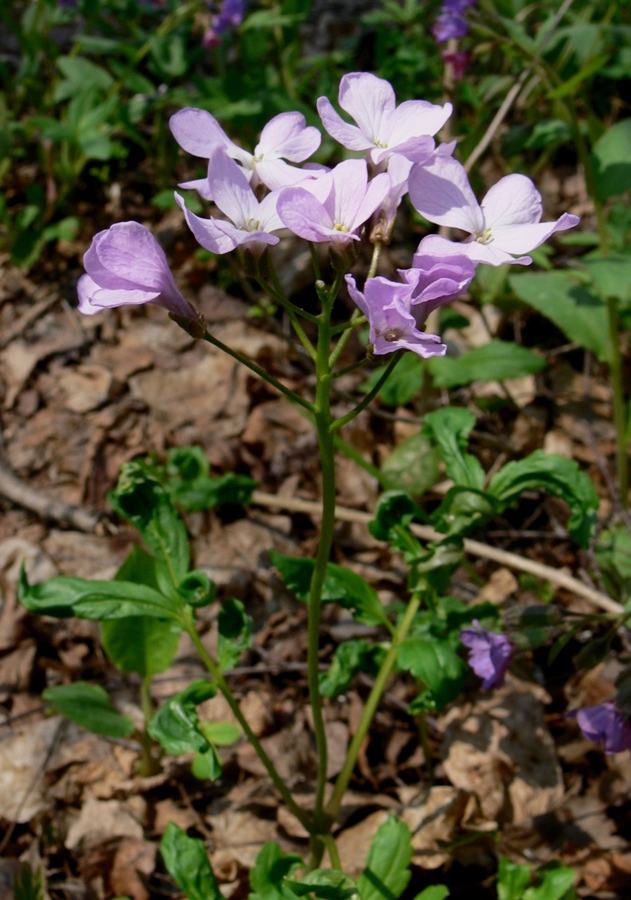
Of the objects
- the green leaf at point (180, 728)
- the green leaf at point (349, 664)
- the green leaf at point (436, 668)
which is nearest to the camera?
the green leaf at point (180, 728)

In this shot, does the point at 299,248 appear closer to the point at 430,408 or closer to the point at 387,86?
the point at 430,408

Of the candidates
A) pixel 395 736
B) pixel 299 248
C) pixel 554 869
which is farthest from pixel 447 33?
pixel 554 869

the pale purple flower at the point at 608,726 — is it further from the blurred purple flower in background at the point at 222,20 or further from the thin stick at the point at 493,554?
the blurred purple flower in background at the point at 222,20

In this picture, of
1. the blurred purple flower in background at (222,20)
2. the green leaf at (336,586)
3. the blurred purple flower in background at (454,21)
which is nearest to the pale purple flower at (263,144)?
the green leaf at (336,586)

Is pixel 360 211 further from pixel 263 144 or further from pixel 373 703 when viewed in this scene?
pixel 373 703

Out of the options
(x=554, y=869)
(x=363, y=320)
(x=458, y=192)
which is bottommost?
(x=554, y=869)
